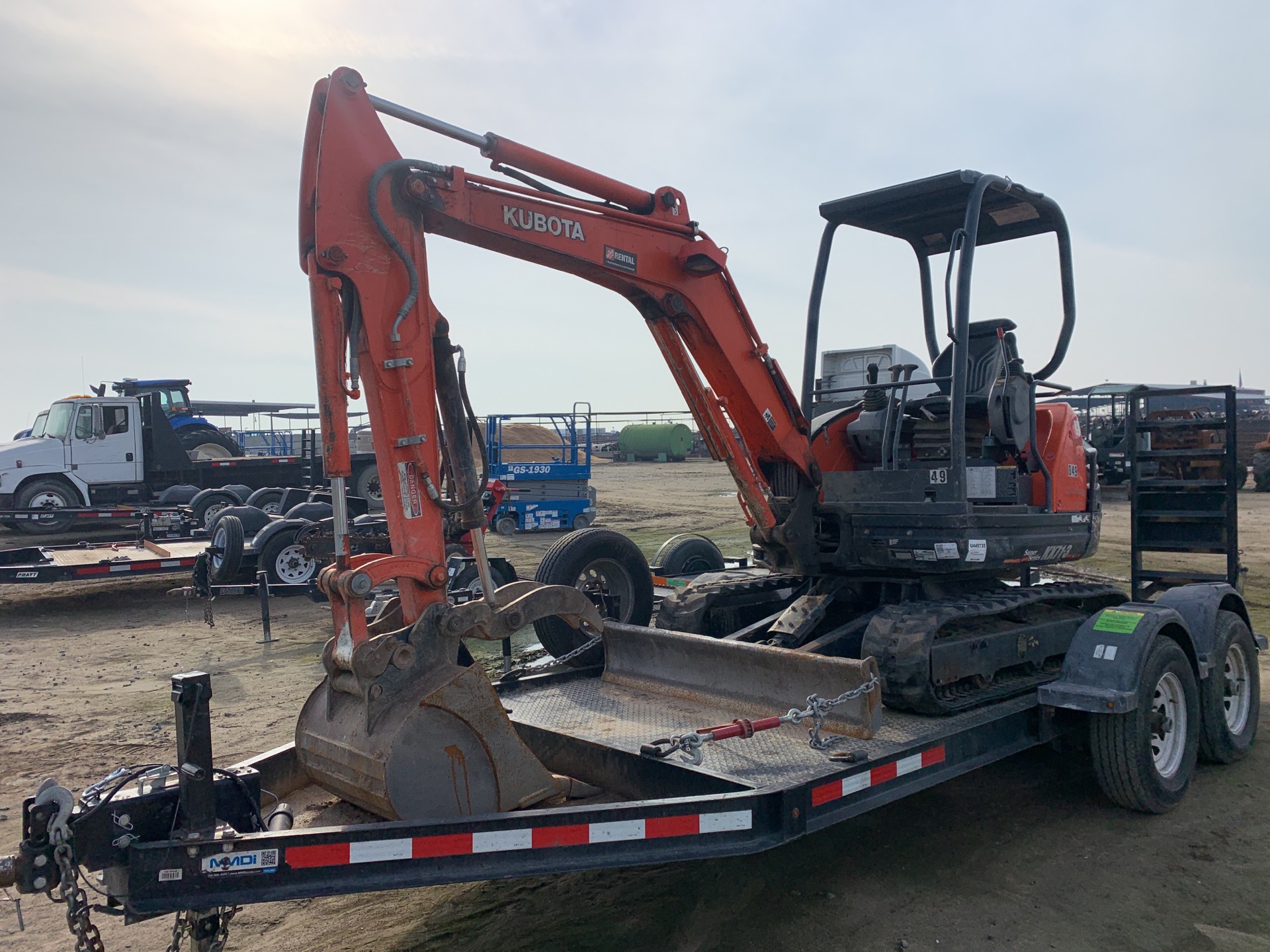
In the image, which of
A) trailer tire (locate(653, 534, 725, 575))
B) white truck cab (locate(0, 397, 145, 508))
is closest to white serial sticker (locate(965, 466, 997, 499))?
trailer tire (locate(653, 534, 725, 575))

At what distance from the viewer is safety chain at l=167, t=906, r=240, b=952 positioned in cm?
319

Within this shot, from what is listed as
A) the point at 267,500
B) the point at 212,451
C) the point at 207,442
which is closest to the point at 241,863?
the point at 267,500

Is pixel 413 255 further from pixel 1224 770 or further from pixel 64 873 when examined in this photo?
pixel 1224 770

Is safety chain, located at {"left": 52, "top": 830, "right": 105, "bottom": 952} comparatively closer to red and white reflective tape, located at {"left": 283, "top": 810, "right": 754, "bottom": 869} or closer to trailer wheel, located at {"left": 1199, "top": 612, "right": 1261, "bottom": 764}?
red and white reflective tape, located at {"left": 283, "top": 810, "right": 754, "bottom": 869}

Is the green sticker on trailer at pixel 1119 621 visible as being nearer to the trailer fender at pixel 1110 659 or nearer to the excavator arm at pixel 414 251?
the trailer fender at pixel 1110 659

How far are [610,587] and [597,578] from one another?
0.10 metres

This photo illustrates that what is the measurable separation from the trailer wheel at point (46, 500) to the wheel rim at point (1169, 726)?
19366mm

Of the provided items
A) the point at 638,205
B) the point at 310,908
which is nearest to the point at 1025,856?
the point at 310,908

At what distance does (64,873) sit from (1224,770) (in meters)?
6.07

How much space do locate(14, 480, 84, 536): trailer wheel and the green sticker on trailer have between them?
19.2 m

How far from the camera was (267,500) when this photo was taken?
724 inches

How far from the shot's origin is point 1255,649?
643cm

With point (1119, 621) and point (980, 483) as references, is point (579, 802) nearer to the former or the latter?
point (980, 483)

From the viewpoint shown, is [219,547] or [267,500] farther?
[267,500]
